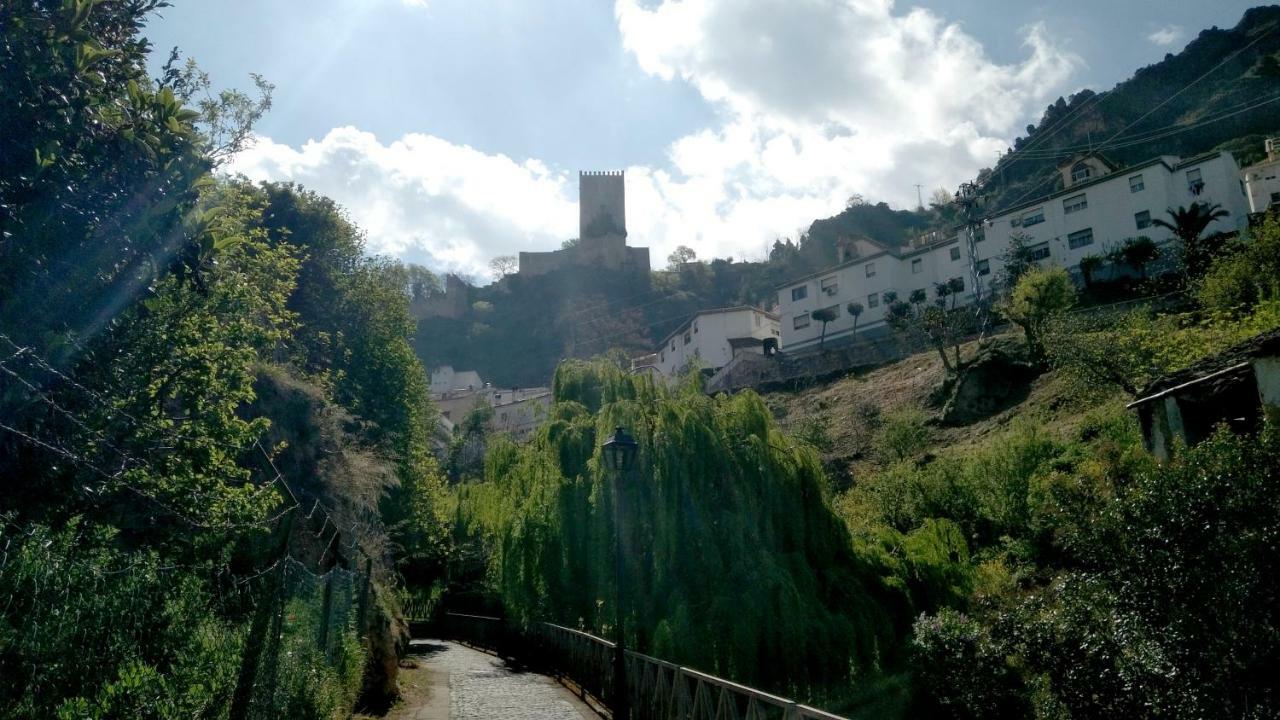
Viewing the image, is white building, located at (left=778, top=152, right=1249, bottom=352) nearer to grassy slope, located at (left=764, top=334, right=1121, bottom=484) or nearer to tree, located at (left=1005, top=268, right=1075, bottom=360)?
grassy slope, located at (left=764, top=334, right=1121, bottom=484)

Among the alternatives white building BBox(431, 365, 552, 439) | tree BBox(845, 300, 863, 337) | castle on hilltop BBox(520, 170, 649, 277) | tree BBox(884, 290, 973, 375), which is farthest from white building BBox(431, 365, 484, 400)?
tree BBox(884, 290, 973, 375)

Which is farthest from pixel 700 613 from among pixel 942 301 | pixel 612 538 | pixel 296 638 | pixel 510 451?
pixel 942 301

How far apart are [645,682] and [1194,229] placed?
38835 millimetres

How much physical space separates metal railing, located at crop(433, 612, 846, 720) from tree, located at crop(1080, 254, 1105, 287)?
34.2 metres

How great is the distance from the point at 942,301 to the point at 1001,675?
128 feet

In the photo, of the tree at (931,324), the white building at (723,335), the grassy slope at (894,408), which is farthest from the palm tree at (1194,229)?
the white building at (723,335)

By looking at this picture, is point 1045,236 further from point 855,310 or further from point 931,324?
point 931,324

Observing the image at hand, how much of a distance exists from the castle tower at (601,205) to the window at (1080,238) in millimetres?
72308

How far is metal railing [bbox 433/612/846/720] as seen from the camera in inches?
295

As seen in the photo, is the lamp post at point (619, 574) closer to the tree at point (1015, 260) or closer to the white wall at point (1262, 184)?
the tree at point (1015, 260)

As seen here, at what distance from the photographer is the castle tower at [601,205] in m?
114

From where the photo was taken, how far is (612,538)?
12797 millimetres

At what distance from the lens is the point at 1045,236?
156 ft

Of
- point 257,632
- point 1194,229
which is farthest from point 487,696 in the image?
point 1194,229
